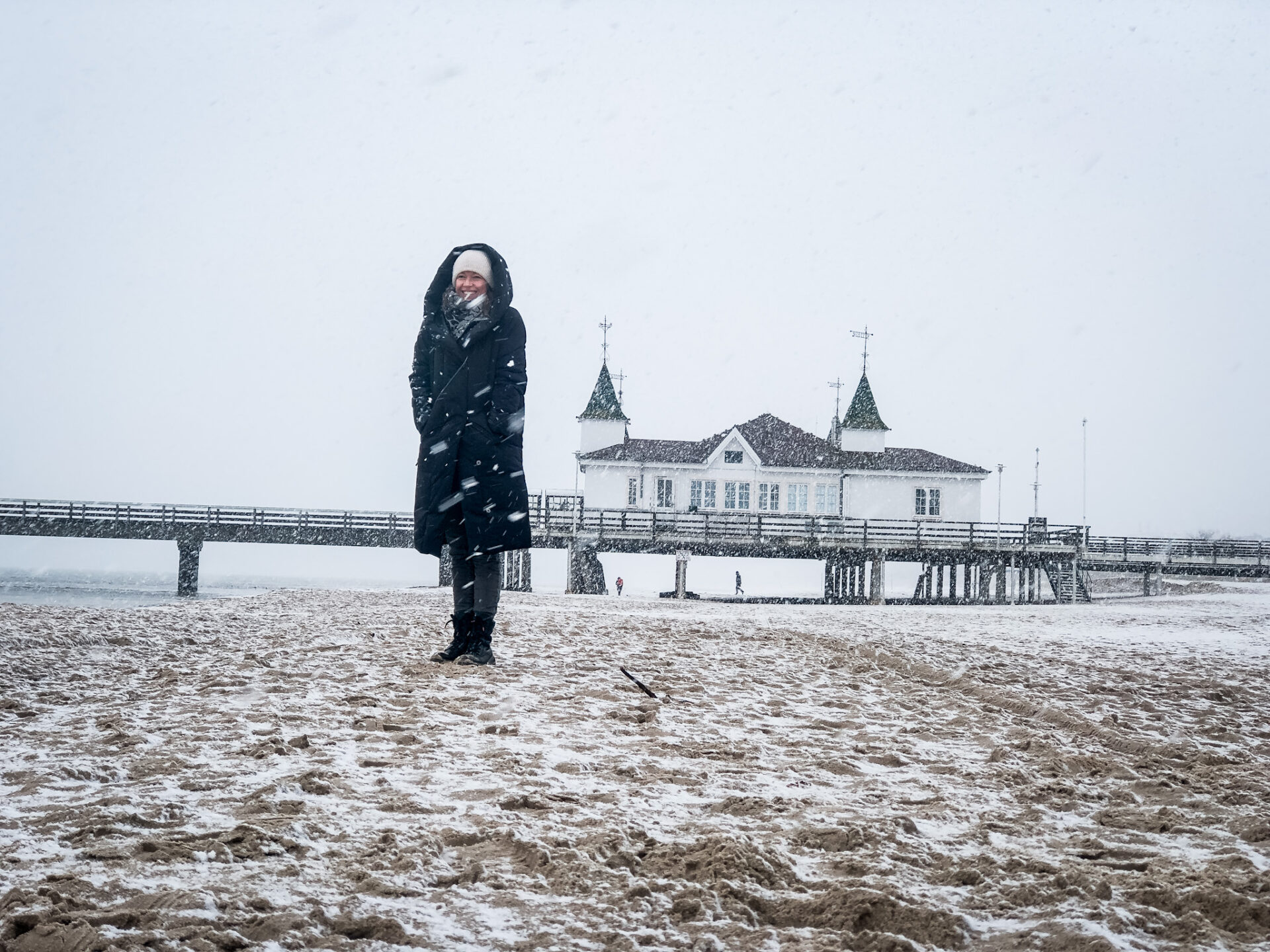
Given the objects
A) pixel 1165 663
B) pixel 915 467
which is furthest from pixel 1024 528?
pixel 1165 663

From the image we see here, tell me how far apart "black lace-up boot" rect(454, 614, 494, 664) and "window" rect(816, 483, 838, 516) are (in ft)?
123

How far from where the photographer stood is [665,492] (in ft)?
136

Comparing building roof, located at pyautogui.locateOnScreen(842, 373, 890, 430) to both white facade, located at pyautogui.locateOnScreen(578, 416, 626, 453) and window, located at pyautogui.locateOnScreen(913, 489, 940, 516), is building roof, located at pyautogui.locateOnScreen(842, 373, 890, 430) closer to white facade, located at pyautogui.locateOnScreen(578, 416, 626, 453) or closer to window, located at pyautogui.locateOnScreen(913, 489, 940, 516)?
window, located at pyautogui.locateOnScreen(913, 489, 940, 516)

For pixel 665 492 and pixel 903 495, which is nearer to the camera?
pixel 665 492

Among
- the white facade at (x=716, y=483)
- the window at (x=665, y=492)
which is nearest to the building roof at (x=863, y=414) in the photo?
the white facade at (x=716, y=483)

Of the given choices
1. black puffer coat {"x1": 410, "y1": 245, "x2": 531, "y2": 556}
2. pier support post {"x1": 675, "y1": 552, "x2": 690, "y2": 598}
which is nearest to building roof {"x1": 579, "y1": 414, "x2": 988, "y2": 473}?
pier support post {"x1": 675, "y1": 552, "x2": 690, "y2": 598}

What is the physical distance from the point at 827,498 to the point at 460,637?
125 ft

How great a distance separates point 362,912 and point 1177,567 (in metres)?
50.5

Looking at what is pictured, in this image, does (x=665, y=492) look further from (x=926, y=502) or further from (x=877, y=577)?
(x=926, y=502)

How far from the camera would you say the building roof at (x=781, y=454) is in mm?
41312

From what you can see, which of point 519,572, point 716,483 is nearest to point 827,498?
point 716,483

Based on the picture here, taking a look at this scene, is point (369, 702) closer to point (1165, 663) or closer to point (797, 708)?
point (797, 708)

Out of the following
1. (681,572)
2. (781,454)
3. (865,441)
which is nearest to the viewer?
(681,572)

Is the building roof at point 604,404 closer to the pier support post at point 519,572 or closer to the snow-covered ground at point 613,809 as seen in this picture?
the pier support post at point 519,572
